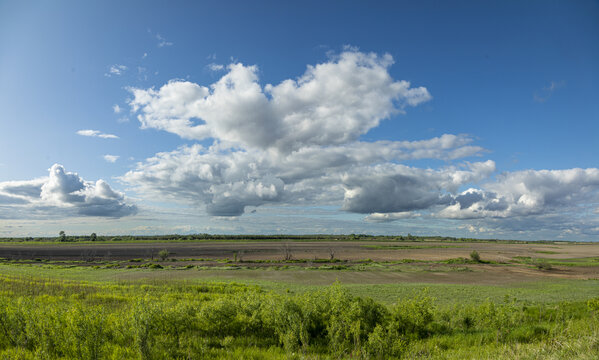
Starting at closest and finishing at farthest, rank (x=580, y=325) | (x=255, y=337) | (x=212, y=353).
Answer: (x=212, y=353) → (x=255, y=337) → (x=580, y=325)

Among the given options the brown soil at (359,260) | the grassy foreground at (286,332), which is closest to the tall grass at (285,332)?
the grassy foreground at (286,332)

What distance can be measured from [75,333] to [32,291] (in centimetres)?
2145

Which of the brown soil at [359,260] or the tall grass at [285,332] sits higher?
the tall grass at [285,332]

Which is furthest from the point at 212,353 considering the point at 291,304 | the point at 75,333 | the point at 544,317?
the point at 544,317

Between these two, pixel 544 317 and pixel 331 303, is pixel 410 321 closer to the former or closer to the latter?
pixel 331 303

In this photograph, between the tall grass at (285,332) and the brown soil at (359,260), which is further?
the brown soil at (359,260)

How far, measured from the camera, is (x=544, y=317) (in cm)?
1856

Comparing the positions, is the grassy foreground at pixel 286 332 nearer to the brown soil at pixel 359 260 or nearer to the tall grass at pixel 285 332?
the tall grass at pixel 285 332

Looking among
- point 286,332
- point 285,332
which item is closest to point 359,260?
point 285,332

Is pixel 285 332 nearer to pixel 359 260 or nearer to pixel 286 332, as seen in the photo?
pixel 286 332

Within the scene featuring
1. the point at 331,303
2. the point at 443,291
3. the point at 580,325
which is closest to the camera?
the point at 331,303

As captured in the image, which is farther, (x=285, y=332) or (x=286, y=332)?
(x=285, y=332)

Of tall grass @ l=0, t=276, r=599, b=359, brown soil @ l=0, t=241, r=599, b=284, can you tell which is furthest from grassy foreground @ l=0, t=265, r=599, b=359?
brown soil @ l=0, t=241, r=599, b=284

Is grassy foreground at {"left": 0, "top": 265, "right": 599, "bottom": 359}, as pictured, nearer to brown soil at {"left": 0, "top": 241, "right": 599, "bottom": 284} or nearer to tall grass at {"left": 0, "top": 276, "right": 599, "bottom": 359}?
tall grass at {"left": 0, "top": 276, "right": 599, "bottom": 359}
